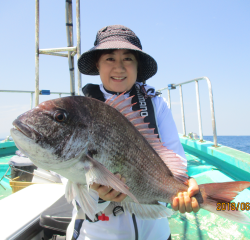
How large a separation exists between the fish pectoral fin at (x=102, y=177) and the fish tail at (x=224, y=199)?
68cm

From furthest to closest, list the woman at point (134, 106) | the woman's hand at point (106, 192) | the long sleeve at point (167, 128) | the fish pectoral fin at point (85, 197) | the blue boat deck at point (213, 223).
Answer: the blue boat deck at point (213, 223)
the long sleeve at point (167, 128)
the woman at point (134, 106)
the woman's hand at point (106, 192)
the fish pectoral fin at point (85, 197)

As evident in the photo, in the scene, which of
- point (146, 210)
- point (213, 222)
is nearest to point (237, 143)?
point (213, 222)

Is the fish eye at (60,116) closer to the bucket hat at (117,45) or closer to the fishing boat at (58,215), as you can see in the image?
the bucket hat at (117,45)

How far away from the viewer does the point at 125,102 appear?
50.8 inches

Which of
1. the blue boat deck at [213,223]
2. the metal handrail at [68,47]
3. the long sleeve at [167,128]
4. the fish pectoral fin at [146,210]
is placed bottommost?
the blue boat deck at [213,223]

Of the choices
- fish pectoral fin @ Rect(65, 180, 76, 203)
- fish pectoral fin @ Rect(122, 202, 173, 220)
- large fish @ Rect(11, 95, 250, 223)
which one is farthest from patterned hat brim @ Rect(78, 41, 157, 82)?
fish pectoral fin @ Rect(122, 202, 173, 220)

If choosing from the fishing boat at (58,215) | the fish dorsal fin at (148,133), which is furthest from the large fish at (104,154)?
the fishing boat at (58,215)

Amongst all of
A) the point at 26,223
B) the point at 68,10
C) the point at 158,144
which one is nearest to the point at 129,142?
the point at 158,144

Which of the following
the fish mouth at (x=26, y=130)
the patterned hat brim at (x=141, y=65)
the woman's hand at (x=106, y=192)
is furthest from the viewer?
the patterned hat brim at (x=141, y=65)

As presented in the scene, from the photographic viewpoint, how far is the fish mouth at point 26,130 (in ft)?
2.92

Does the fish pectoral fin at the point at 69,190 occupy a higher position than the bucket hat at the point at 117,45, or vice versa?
the bucket hat at the point at 117,45

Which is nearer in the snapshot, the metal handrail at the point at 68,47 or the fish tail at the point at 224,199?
the fish tail at the point at 224,199

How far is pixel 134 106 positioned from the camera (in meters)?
1.89

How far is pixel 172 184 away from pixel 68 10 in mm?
4438
